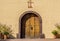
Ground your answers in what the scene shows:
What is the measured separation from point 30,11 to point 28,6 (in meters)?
0.36

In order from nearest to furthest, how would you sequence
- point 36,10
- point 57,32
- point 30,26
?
point 57,32 < point 36,10 < point 30,26

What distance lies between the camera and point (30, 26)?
25.8m

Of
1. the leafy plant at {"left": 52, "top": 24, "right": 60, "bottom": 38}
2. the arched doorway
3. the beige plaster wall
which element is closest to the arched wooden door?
the arched doorway

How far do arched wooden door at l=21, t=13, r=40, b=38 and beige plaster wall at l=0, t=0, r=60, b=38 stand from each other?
0.55 metres

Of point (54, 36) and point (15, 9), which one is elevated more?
point (15, 9)

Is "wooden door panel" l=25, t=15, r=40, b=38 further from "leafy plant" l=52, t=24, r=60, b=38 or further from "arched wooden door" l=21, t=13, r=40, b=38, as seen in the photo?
"leafy plant" l=52, t=24, r=60, b=38

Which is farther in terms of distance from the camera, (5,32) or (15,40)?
(5,32)

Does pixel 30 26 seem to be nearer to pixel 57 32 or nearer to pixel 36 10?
pixel 36 10

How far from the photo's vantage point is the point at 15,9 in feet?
83.4

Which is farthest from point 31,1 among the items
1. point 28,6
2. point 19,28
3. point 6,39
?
point 6,39

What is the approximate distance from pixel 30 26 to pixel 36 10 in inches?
48.7

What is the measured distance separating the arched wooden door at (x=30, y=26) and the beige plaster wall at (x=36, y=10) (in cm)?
55

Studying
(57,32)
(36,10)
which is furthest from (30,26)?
(57,32)

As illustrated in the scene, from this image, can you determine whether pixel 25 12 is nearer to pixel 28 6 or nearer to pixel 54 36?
pixel 28 6
